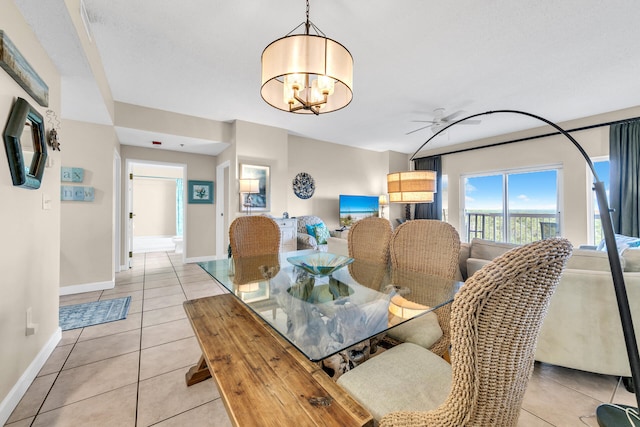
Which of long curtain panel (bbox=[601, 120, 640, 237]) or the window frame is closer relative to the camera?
long curtain panel (bbox=[601, 120, 640, 237])

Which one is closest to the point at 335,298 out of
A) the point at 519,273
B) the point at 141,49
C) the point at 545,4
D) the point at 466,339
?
the point at 466,339

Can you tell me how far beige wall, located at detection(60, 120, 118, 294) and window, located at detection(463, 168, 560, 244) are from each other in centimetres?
667

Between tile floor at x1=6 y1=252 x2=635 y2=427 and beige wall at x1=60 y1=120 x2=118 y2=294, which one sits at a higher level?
beige wall at x1=60 y1=120 x2=118 y2=294

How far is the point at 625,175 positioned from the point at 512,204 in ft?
5.35

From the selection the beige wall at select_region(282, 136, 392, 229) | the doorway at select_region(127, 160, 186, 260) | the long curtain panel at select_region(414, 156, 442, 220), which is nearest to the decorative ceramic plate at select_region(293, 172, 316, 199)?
the beige wall at select_region(282, 136, 392, 229)

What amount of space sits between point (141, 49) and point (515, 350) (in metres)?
3.45

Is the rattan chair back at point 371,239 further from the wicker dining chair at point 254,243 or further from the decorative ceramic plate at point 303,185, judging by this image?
the decorative ceramic plate at point 303,185

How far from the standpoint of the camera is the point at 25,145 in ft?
5.17

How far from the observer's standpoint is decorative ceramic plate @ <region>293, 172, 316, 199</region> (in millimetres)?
5422

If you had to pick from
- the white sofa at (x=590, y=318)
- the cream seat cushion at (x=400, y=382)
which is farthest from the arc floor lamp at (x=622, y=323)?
the cream seat cushion at (x=400, y=382)

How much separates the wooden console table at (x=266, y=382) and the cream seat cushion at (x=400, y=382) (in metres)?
0.07

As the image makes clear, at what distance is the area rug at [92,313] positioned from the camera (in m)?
2.44

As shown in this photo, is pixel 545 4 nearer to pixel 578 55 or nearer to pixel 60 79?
pixel 578 55

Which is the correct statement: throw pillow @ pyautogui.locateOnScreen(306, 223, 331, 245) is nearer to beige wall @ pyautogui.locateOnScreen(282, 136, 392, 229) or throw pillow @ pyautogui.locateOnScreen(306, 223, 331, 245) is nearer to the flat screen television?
beige wall @ pyautogui.locateOnScreen(282, 136, 392, 229)
